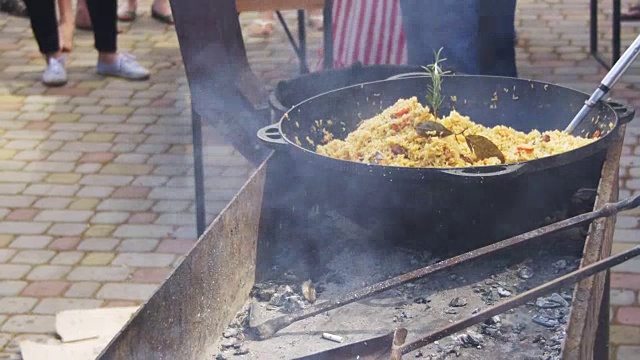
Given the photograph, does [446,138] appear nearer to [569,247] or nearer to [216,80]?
[569,247]

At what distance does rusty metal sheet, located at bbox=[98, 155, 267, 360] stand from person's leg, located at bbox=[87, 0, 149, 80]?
4.31m

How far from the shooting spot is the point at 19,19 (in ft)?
28.5

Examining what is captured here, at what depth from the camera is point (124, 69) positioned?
7.04 m

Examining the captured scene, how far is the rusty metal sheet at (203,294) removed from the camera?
1.96 m

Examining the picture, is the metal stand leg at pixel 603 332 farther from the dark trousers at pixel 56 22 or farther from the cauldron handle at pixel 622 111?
the dark trousers at pixel 56 22

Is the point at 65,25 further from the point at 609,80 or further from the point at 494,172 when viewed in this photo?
the point at 494,172

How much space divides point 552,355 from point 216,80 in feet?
6.81

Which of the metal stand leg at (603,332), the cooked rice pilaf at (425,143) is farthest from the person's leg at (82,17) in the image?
the metal stand leg at (603,332)

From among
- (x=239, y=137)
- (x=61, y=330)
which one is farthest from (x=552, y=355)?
(x=61, y=330)

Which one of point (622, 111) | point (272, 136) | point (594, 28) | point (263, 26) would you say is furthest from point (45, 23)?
point (622, 111)

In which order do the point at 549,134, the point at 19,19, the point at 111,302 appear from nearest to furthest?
the point at 549,134, the point at 111,302, the point at 19,19

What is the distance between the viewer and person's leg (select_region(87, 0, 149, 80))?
260 inches

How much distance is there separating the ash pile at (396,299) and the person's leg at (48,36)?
176 inches

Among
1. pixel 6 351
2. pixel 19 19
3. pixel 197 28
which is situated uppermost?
pixel 197 28
